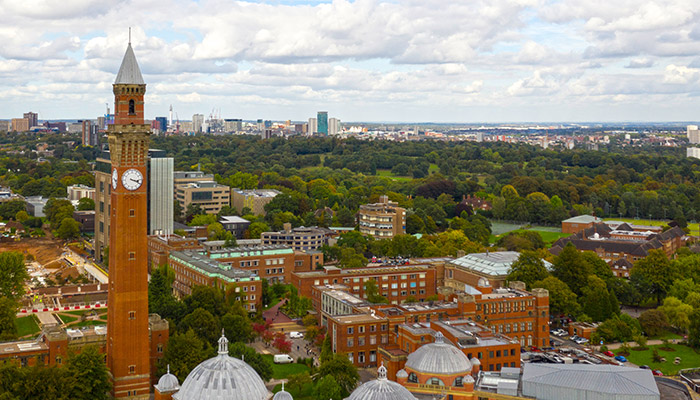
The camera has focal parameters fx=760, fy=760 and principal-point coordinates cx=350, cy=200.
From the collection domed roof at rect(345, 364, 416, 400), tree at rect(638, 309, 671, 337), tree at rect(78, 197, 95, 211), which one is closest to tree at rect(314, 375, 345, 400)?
domed roof at rect(345, 364, 416, 400)

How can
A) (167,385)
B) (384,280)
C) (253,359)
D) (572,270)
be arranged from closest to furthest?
1. (167,385)
2. (253,359)
3. (572,270)
4. (384,280)

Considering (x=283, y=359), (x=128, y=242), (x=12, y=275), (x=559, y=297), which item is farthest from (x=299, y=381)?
(x=12, y=275)

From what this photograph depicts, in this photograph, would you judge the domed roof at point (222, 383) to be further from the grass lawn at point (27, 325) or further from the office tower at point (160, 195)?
the office tower at point (160, 195)

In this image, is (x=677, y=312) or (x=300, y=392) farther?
(x=677, y=312)

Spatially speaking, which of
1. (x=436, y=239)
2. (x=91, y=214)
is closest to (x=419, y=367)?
(x=436, y=239)

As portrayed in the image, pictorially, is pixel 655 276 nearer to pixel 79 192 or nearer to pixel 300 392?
pixel 300 392

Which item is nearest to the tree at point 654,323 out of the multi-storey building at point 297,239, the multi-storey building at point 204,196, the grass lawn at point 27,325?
the multi-storey building at point 297,239
